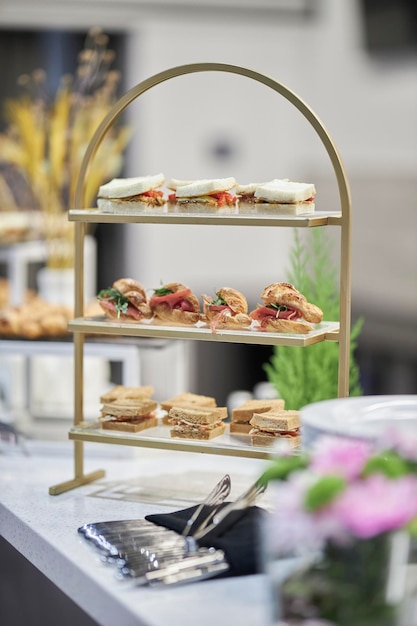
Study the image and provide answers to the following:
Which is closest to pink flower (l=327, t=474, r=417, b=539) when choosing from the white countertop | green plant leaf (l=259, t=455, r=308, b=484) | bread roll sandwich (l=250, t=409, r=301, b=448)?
green plant leaf (l=259, t=455, r=308, b=484)

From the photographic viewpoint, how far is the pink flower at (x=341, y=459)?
1.39m

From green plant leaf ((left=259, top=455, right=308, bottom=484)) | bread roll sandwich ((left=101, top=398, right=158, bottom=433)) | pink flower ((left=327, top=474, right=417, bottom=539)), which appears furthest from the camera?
bread roll sandwich ((left=101, top=398, right=158, bottom=433))

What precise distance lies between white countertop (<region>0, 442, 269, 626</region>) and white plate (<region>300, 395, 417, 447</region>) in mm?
292

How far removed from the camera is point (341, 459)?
141 cm

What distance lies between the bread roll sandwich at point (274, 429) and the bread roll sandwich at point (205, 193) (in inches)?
19.3

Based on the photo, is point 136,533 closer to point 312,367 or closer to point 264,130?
point 312,367

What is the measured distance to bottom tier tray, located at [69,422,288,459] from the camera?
7.66 ft

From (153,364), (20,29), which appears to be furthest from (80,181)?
(20,29)

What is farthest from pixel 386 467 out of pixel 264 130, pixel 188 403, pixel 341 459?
pixel 264 130

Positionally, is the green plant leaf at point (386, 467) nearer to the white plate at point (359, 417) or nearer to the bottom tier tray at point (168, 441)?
the white plate at point (359, 417)

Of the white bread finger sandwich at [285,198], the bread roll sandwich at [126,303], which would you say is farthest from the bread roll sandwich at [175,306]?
the white bread finger sandwich at [285,198]

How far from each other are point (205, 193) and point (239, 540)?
82 cm

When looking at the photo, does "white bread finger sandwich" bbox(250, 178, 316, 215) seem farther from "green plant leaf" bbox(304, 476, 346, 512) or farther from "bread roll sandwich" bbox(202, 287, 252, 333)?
"green plant leaf" bbox(304, 476, 346, 512)

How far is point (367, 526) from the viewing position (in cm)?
130
